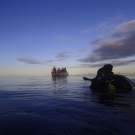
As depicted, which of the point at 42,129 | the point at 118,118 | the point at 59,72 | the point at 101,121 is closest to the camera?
the point at 42,129

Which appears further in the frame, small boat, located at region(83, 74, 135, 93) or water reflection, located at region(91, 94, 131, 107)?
small boat, located at region(83, 74, 135, 93)

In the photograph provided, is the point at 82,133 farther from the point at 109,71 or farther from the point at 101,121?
the point at 109,71

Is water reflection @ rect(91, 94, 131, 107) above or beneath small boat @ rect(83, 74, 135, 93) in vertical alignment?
beneath

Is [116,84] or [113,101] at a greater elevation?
[116,84]

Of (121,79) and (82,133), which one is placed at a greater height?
(121,79)

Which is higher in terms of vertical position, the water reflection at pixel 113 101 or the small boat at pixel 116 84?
the small boat at pixel 116 84

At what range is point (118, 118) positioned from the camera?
25.6ft

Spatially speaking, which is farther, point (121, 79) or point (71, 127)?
point (121, 79)

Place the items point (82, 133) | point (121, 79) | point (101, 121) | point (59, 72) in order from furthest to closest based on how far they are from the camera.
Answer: point (59, 72), point (121, 79), point (101, 121), point (82, 133)

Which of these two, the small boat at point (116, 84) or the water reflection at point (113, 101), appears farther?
the small boat at point (116, 84)

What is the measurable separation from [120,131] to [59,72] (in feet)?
417

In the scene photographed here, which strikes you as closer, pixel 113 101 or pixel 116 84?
pixel 113 101

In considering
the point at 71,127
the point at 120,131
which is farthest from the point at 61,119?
the point at 120,131

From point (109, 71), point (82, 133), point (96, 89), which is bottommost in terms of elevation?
point (82, 133)
